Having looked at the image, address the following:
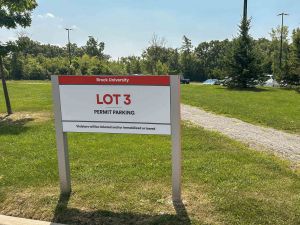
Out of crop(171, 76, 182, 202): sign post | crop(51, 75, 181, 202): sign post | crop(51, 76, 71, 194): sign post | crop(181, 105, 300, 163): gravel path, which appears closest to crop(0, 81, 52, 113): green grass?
crop(181, 105, 300, 163): gravel path

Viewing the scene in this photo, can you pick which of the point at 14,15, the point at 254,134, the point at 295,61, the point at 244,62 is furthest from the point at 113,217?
the point at 295,61

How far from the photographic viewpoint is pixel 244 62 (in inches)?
987

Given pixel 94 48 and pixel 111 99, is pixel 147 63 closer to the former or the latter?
pixel 94 48

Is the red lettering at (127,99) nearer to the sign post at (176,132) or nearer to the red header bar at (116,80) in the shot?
the red header bar at (116,80)

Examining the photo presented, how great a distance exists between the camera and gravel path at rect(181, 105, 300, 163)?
6793mm

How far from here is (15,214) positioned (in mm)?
4082

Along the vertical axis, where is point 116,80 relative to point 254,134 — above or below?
above

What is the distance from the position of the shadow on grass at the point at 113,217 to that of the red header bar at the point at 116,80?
146cm

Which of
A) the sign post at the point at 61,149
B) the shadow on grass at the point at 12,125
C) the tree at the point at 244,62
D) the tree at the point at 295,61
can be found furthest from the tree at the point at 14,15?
the tree at the point at 295,61

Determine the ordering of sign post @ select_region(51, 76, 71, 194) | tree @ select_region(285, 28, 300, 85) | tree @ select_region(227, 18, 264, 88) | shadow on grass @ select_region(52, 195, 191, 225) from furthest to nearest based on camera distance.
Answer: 1. tree @ select_region(285, 28, 300, 85)
2. tree @ select_region(227, 18, 264, 88)
3. sign post @ select_region(51, 76, 71, 194)
4. shadow on grass @ select_region(52, 195, 191, 225)

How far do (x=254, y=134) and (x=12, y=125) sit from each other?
6.48 metres

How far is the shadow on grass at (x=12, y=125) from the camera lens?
8.84 meters

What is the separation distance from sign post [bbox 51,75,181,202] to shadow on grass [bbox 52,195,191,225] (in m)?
0.44

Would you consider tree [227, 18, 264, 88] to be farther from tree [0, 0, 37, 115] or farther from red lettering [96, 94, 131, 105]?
red lettering [96, 94, 131, 105]
